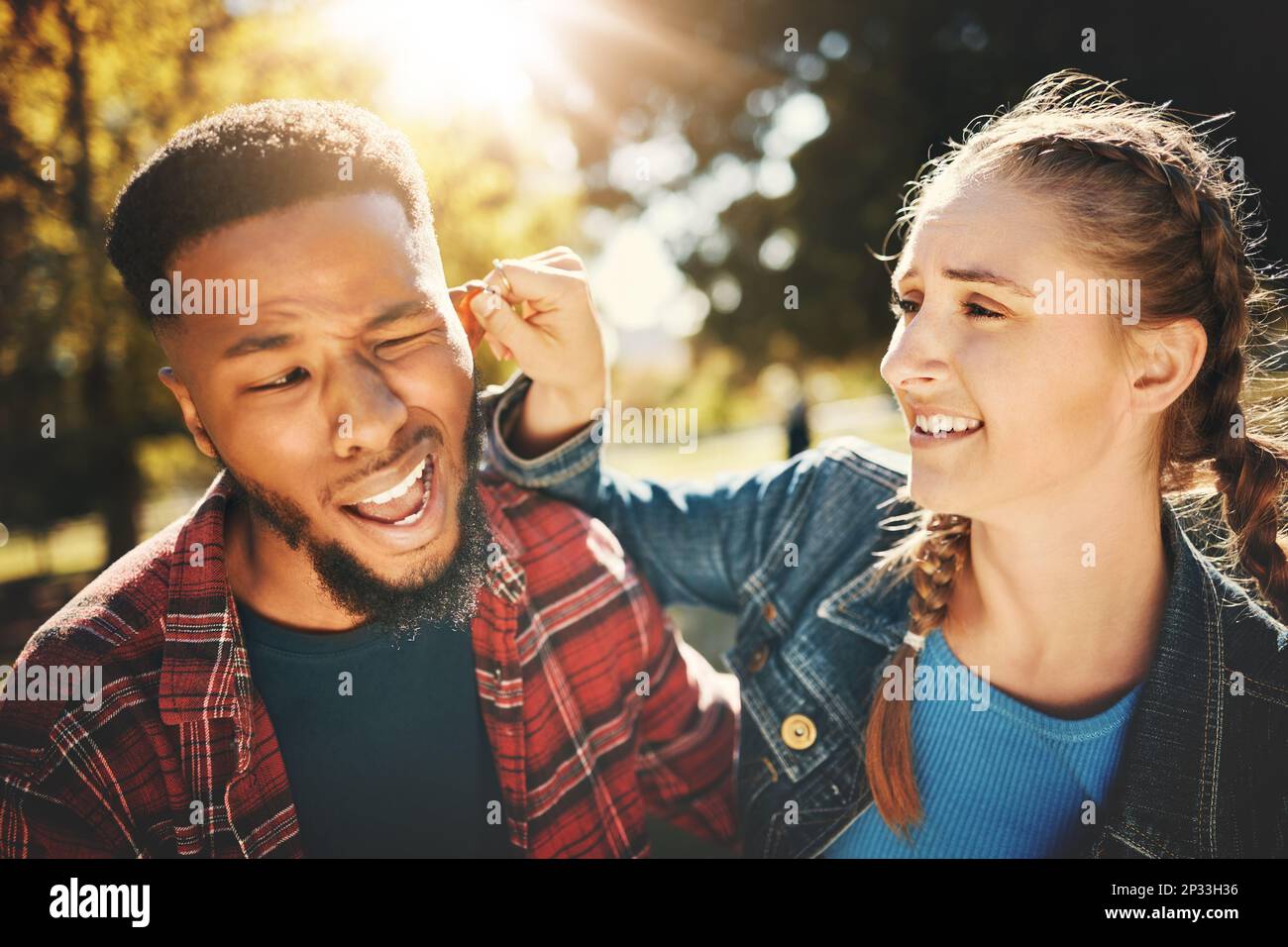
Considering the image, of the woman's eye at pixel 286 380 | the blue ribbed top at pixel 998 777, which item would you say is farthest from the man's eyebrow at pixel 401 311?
the blue ribbed top at pixel 998 777

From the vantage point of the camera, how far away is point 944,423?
2107mm

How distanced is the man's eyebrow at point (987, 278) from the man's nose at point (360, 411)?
1439 mm

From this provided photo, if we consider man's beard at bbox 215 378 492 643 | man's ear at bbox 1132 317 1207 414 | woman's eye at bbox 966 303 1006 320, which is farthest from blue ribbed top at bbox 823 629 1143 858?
man's beard at bbox 215 378 492 643

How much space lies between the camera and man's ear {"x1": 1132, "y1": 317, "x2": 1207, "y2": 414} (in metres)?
2.06

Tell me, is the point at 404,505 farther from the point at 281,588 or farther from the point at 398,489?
the point at 281,588

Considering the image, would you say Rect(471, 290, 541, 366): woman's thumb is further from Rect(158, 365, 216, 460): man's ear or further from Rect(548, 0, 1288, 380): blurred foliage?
Rect(548, 0, 1288, 380): blurred foliage

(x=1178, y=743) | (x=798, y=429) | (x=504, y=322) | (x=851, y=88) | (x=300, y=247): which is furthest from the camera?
(x=798, y=429)

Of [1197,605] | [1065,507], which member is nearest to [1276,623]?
[1197,605]

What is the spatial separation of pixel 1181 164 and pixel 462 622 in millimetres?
2298

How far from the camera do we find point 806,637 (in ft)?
8.29

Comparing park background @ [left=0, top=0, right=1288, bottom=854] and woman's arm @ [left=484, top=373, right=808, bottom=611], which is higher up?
park background @ [left=0, top=0, right=1288, bottom=854]

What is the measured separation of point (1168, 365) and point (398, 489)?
2044 millimetres

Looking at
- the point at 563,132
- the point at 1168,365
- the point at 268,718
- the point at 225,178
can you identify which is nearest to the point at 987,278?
the point at 1168,365
